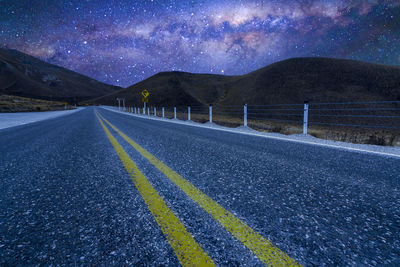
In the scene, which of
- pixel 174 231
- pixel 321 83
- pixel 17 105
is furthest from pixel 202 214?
pixel 321 83

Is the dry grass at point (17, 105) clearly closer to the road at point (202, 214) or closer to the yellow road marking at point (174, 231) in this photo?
the road at point (202, 214)

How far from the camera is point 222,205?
1794 millimetres

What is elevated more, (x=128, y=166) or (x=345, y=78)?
(x=345, y=78)

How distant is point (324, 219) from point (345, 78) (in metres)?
70.6

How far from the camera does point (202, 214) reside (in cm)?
165

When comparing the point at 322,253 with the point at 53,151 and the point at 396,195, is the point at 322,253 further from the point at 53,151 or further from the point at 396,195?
the point at 53,151

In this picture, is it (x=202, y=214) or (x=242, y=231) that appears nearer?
(x=242, y=231)

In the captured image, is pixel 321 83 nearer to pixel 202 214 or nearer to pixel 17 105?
pixel 202 214

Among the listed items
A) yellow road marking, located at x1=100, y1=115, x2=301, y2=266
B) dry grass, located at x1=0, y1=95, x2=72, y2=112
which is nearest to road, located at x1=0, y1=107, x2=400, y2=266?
yellow road marking, located at x1=100, y1=115, x2=301, y2=266

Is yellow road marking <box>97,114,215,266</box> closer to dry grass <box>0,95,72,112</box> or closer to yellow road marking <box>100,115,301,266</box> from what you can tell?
yellow road marking <box>100,115,301,266</box>

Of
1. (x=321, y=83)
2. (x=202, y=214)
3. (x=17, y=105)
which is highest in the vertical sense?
(x=321, y=83)

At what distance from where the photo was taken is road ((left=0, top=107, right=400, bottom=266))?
118 cm

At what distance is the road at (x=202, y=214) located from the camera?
3.88 feet

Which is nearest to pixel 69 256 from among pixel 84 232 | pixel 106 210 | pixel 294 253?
pixel 84 232
